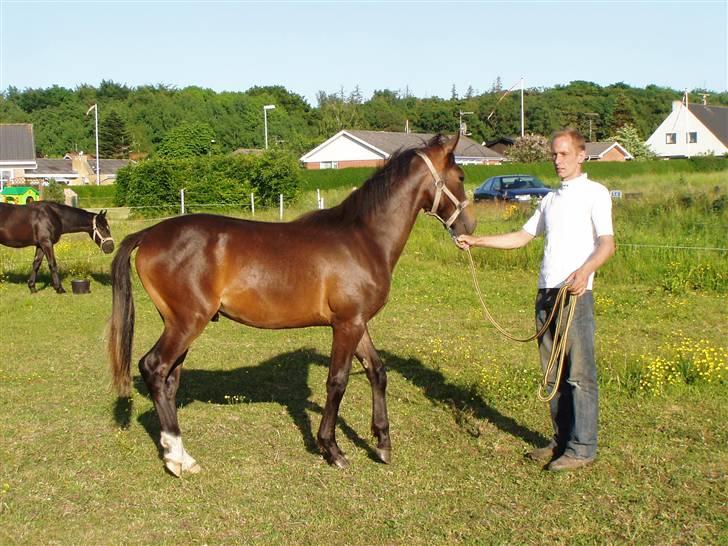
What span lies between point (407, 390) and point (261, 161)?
24.5 meters

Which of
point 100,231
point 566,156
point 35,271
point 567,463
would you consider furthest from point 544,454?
point 100,231

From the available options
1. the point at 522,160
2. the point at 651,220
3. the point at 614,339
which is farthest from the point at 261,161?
the point at 522,160

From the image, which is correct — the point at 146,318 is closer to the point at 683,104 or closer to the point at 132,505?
the point at 132,505

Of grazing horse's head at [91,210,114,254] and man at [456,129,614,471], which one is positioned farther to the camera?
grazing horse's head at [91,210,114,254]

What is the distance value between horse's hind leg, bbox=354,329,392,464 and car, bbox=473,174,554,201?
2267cm

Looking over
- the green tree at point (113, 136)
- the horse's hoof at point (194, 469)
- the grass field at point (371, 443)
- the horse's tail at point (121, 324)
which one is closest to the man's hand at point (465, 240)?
the grass field at point (371, 443)

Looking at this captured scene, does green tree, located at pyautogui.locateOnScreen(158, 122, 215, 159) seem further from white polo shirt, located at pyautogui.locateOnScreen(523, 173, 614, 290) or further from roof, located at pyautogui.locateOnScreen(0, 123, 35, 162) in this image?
white polo shirt, located at pyautogui.locateOnScreen(523, 173, 614, 290)

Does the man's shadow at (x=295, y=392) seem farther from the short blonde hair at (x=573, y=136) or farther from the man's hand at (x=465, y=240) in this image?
the short blonde hair at (x=573, y=136)

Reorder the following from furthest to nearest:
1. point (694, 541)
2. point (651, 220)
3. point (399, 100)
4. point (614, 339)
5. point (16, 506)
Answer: point (399, 100), point (651, 220), point (614, 339), point (16, 506), point (694, 541)

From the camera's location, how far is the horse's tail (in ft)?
19.7

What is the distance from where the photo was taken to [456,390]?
8.02 m

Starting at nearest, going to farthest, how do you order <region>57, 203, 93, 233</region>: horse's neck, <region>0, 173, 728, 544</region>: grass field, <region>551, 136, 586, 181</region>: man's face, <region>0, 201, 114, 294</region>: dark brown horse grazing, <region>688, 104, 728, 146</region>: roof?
1. <region>0, 173, 728, 544</region>: grass field
2. <region>551, 136, 586, 181</region>: man's face
3. <region>0, 201, 114, 294</region>: dark brown horse grazing
4. <region>57, 203, 93, 233</region>: horse's neck
5. <region>688, 104, 728, 146</region>: roof

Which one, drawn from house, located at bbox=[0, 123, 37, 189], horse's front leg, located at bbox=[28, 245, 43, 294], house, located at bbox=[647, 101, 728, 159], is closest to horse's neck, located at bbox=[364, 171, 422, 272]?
horse's front leg, located at bbox=[28, 245, 43, 294]

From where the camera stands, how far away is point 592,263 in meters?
5.37
